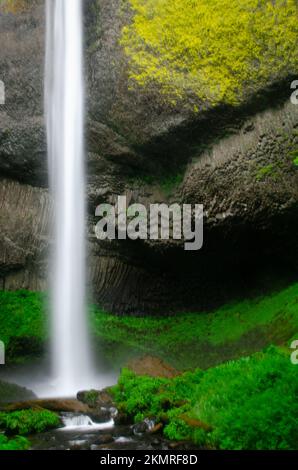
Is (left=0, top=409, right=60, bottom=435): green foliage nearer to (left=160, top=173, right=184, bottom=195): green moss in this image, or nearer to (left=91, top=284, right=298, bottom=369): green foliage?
(left=91, top=284, right=298, bottom=369): green foliage

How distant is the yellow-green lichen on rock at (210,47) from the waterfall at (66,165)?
1735 millimetres

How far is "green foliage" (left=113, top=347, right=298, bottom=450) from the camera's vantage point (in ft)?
18.7

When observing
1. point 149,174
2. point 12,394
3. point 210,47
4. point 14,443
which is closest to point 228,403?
point 14,443

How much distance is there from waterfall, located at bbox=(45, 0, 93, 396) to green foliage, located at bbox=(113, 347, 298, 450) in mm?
4801

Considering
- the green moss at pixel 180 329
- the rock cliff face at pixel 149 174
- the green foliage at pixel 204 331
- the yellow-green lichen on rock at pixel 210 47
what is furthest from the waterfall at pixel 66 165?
the yellow-green lichen on rock at pixel 210 47

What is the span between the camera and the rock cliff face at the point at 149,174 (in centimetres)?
1303

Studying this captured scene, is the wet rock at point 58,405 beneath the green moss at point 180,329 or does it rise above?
beneath

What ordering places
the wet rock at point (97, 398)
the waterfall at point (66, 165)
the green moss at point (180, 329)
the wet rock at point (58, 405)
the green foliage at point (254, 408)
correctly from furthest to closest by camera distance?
the waterfall at point (66, 165) < the green moss at point (180, 329) < the wet rock at point (97, 398) < the wet rock at point (58, 405) < the green foliage at point (254, 408)

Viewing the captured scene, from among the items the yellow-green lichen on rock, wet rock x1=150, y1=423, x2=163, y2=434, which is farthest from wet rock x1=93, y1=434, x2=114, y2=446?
the yellow-green lichen on rock

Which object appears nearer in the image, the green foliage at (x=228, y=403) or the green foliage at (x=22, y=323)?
the green foliage at (x=228, y=403)

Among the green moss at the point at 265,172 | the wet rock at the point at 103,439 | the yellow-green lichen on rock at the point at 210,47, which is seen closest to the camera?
the wet rock at the point at 103,439

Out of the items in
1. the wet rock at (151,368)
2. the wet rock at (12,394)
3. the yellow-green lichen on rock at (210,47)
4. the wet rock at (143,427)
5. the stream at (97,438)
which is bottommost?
the stream at (97,438)

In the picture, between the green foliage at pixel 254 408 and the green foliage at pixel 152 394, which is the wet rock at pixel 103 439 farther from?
the green foliage at pixel 254 408

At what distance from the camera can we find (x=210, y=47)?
13.1 meters
